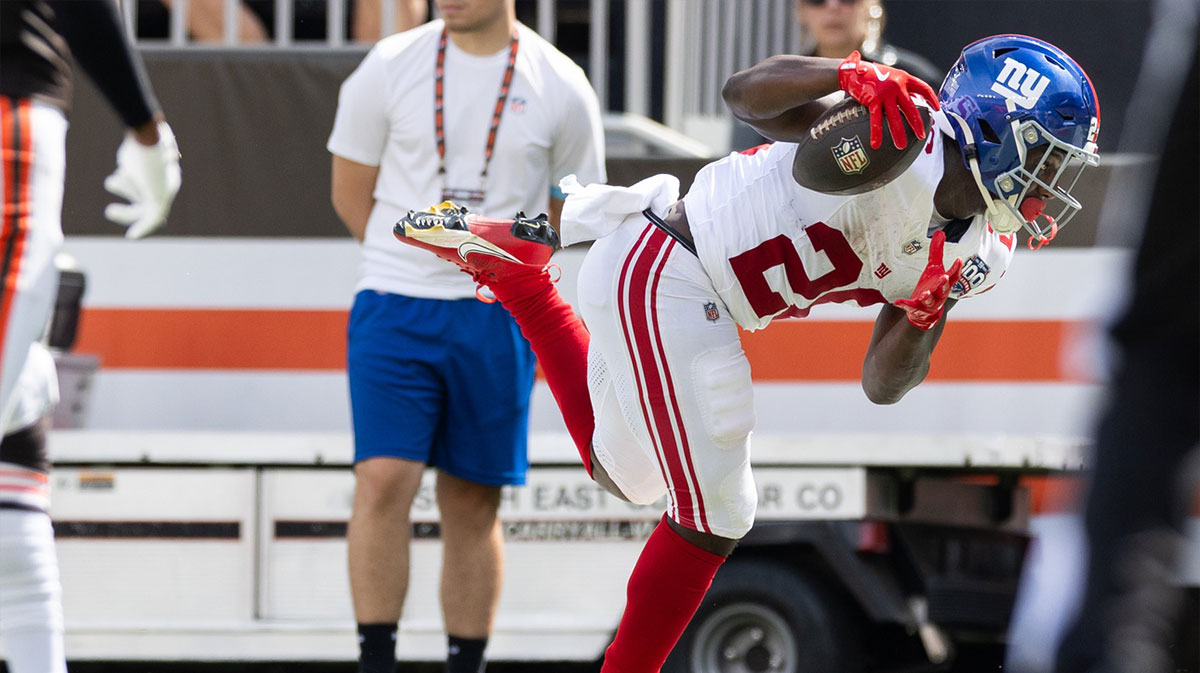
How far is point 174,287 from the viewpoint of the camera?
4770 mm

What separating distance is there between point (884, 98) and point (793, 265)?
47cm

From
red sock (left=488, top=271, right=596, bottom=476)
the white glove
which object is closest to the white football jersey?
red sock (left=488, top=271, right=596, bottom=476)

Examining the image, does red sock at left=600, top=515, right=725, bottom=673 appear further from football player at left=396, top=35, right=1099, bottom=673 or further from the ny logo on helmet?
the ny logo on helmet

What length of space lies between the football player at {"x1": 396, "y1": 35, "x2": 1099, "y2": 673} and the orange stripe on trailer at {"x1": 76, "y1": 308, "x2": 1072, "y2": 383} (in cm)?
147

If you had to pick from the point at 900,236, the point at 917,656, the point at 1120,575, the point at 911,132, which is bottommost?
the point at 917,656

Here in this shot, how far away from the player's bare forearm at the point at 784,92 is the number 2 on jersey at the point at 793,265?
8.0 inches

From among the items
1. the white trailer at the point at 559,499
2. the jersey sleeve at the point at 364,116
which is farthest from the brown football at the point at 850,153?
the white trailer at the point at 559,499

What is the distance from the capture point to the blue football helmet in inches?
108

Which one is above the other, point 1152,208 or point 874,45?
point 874,45

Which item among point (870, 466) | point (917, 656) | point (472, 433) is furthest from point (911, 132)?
point (917, 656)

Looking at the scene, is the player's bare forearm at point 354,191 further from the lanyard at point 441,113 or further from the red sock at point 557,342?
the red sock at point 557,342

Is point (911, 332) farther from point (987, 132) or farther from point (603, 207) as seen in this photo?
point (603, 207)

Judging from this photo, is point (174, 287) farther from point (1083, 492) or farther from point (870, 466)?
point (1083, 492)

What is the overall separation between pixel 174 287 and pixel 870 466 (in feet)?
7.27
